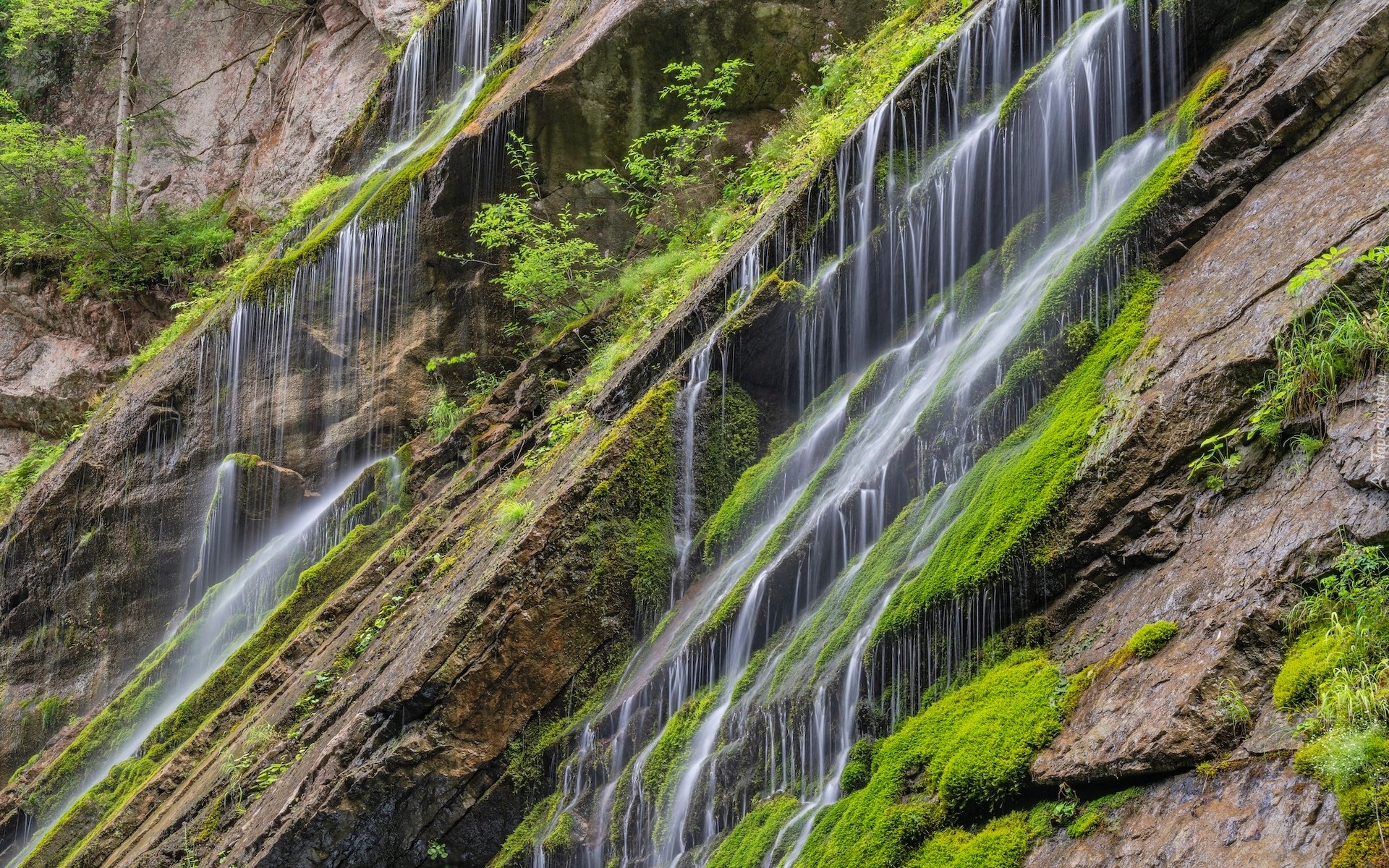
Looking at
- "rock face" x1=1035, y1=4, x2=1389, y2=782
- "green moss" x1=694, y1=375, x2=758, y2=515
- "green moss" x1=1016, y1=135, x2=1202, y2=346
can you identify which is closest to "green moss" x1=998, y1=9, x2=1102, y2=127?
"green moss" x1=1016, y1=135, x2=1202, y2=346

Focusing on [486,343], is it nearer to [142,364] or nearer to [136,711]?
[136,711]

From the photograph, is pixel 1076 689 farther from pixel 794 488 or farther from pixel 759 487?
pixel 759 487

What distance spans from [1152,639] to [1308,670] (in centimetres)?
72

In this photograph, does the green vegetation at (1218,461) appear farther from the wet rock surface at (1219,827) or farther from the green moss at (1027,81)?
the green moss at (1027,81)

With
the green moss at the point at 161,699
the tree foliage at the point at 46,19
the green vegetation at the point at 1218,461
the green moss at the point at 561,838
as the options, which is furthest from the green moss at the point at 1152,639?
the tree foliage at the point at 46,19

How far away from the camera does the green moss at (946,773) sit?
15.0 feet

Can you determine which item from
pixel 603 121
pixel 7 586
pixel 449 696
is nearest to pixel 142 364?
pixel 7 586

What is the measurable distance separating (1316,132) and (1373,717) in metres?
4.05

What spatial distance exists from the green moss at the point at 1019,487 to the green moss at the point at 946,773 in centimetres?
51

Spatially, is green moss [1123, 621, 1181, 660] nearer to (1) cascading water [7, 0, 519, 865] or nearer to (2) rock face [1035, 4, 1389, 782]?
(2) rock face [1035, 4, 1389, 782]

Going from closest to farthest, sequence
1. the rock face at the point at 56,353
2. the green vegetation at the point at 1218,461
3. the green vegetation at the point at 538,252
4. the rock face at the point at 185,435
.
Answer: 1. the green vegetation at the point at 1218,461
2. the green vegetation at the point at 538,252
3. the rock face at the point at 185,435
4. the rock face at the point at 56,353

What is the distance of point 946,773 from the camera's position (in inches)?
187

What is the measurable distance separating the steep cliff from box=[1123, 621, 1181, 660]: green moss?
0.02 m

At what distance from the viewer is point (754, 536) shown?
798 centimetres
